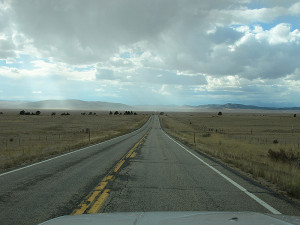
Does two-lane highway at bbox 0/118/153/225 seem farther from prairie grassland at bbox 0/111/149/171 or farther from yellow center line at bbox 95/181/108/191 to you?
prairie grassland at bbox 0/111/149/171

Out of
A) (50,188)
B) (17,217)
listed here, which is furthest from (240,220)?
(50,188)

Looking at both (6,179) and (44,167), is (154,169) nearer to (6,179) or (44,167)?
(44,167)

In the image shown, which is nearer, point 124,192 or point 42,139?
point 124,192

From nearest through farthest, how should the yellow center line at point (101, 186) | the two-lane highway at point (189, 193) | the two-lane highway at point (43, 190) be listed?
the two-lane highway at point (43, 190) < the two-lane highway at point (189, 193) < the yellow center line at point (101, 186)

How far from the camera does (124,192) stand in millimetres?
6684

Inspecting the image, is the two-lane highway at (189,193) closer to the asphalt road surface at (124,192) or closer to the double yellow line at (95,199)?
the asphalt road surface at (124,192)

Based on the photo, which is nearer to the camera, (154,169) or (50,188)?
(50,188)

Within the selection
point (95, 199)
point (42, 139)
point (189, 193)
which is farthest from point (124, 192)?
point (42, 139)

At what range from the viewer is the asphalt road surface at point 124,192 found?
5.34 m

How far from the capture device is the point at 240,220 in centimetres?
352

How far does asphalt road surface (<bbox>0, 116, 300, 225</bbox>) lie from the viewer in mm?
5344

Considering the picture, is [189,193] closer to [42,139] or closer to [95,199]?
[95,199]

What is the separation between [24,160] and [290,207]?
10921mm

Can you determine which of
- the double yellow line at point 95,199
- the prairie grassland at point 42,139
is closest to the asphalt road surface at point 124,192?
the double yellow line at point 95,199
